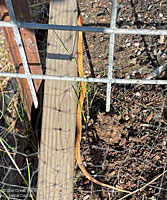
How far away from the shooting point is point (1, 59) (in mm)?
2441

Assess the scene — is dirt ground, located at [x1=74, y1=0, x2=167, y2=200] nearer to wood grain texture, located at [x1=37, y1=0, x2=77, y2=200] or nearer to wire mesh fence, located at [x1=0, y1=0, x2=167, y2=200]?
wire mesh fence, located at [x1=0, y1=0, x2=167, y2=200]

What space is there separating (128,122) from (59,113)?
580 mm

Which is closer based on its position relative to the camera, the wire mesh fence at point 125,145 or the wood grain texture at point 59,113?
the wood grain texture at point 59,113

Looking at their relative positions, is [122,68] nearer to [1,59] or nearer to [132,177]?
[132,177]

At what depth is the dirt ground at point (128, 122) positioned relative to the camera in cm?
162

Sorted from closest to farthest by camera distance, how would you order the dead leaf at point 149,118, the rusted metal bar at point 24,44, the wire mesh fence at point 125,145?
1. the rusted metal bar at point 24,44
2. the wire mesh fence at point 125,145
3. the dead leaf at point 149,118

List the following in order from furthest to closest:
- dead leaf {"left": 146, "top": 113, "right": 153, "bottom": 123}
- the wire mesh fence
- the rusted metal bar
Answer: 1. dead leaf {"left": 146, "top": 113, "right": 153, "bottom": 123}
2. the wire mesh fence
3. the rusted metal bar

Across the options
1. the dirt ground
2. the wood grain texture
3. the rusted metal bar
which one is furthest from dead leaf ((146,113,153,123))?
the rusted metal bar

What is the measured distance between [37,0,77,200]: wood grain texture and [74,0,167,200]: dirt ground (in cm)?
27

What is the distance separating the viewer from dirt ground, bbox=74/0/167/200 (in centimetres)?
162

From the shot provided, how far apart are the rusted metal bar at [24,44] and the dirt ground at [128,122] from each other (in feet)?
1.33

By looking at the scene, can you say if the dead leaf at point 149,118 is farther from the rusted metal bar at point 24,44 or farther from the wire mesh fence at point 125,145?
the rusted metal bar at point 24,44

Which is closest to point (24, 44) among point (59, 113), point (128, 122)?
point (59, 113)

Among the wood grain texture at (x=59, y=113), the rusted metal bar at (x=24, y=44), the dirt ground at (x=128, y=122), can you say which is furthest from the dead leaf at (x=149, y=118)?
the rusted metal bar at (x=24, y=44)
